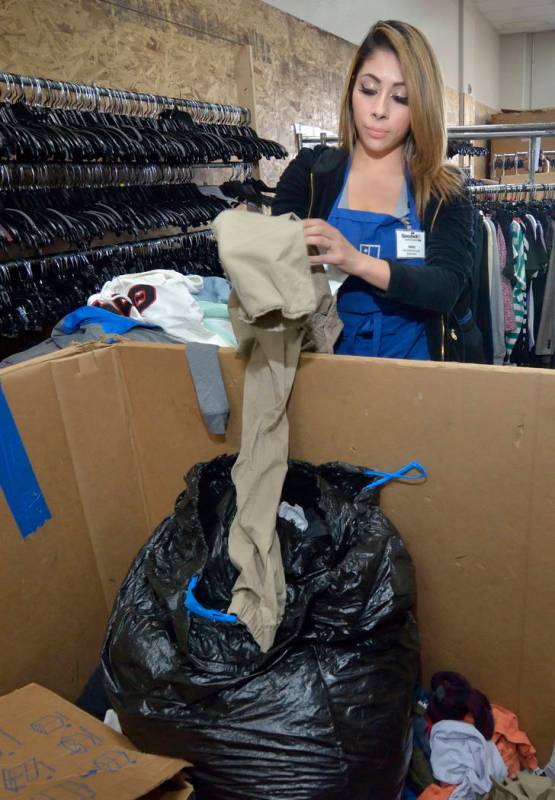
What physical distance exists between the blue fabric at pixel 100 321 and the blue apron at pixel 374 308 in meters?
0.51

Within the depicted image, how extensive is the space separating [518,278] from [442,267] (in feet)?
4.99

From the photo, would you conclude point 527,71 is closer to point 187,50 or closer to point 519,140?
point 519,140

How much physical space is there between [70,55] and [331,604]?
2.44 meters

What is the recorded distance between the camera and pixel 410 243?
4.22 feet

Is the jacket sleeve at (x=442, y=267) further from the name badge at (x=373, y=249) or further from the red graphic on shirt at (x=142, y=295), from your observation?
the red graphic on shirt at (x=142, y=295)

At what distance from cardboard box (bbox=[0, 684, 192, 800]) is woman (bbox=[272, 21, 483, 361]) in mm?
925

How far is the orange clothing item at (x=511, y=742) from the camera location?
3.88 feet

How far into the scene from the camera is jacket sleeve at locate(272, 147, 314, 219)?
1381mm

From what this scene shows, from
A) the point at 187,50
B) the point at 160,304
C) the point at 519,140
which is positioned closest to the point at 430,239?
the point at 160,304

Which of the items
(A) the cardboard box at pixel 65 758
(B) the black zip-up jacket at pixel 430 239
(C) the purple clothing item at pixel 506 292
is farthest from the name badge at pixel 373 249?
(C) the purple clothing item at pixel 506 292

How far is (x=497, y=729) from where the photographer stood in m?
1.18

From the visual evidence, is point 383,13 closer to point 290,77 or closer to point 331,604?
point 290,77

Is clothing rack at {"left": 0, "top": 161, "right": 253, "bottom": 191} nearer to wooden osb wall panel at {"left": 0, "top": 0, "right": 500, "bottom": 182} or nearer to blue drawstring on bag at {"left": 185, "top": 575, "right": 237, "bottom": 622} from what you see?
wooden osb wall panel at {"left": 0, "top": 0, "right": 500, "bottom": 182}

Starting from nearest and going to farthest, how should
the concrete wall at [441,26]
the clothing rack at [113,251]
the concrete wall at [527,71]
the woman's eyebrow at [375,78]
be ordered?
the woman's eyebrow at [375,78] → the clothing rack at [113,251] → the concrete wall at [441,26] → the concrete wall at [527,71]
